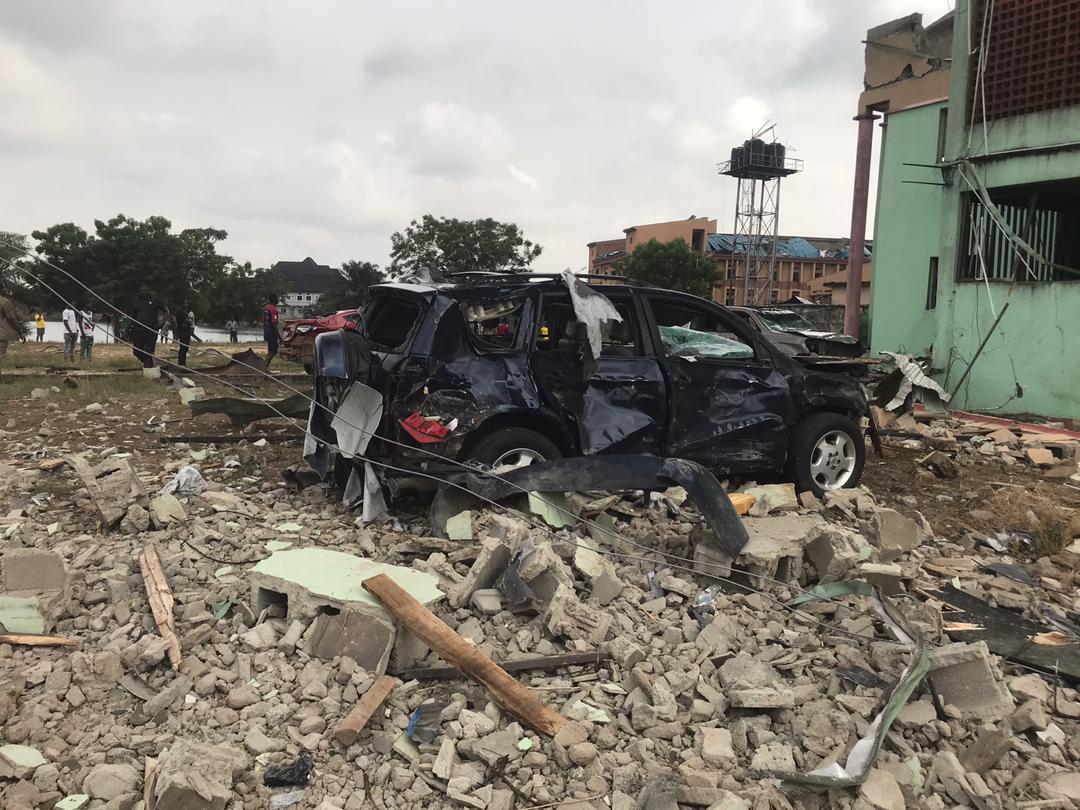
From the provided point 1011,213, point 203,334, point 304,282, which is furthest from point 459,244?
point 304,282

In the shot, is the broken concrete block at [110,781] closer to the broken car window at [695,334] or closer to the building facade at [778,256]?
the broken car window at [695,334]

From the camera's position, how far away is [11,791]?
2.62m

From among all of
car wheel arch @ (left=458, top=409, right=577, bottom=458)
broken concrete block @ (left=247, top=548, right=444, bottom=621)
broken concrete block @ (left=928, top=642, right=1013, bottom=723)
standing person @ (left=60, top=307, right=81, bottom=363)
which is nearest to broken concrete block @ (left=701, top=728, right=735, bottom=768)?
broken concrete block @ (left=928, top=642, right=1013, bottom=723)

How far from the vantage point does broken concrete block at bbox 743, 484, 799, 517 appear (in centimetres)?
539

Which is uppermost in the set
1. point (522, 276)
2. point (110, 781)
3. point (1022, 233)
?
point (1022, 233)

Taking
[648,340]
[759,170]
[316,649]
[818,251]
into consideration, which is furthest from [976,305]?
[818,251]

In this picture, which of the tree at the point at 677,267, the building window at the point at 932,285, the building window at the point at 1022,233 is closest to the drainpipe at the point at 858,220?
the building window at the point at 932,285

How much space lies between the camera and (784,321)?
15094mm

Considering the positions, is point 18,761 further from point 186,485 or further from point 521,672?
point 186,485

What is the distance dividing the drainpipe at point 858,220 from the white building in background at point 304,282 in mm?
82634

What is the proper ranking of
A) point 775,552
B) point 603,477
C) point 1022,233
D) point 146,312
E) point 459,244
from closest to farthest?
point 775,552, point 603,477, point 1022,233, point 146,312, point 459,244

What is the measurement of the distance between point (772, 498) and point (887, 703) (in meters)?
2.58

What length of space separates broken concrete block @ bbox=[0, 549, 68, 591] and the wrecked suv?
1.77 meters

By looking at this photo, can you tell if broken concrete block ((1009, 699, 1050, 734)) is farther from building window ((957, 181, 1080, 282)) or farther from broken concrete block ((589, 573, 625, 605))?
building window ((957, 181, 1080, 282))
